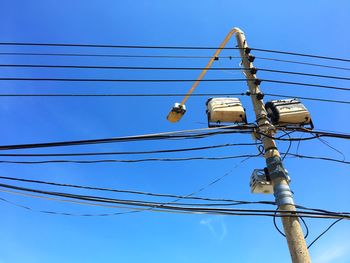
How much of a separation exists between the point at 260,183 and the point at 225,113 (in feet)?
5.30

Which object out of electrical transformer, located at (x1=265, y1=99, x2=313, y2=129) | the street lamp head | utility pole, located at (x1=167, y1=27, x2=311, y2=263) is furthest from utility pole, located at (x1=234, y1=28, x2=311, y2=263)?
the street lamp head

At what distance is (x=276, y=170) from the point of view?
6723 millimetres

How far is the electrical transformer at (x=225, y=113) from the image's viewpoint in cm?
757

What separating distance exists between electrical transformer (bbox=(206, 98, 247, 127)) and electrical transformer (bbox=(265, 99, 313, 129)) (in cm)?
63

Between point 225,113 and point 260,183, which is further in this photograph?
point 225,113

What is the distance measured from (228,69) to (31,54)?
15.0 feet

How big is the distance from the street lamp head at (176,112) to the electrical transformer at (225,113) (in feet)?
2.84

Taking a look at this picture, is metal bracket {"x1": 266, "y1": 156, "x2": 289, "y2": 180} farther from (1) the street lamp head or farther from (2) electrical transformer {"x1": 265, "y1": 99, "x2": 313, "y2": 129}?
(1) the street lamp head

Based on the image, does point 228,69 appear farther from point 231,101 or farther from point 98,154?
point 98,154

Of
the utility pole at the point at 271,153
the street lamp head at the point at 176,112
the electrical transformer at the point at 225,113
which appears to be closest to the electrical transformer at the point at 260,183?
the utility pole at the point at 271,153

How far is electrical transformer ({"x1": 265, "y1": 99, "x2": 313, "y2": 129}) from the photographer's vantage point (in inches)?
299

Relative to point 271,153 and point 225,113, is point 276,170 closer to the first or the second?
point 271,153

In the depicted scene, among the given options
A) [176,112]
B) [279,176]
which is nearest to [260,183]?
[279,176]

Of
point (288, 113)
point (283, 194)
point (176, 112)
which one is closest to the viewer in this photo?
point (283, 194)
